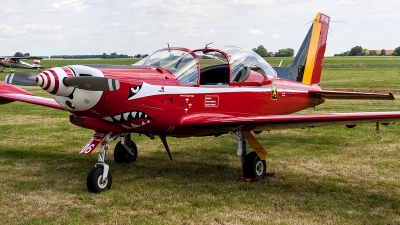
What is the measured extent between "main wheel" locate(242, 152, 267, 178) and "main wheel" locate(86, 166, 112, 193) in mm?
2135

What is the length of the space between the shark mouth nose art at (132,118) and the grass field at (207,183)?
35.0 inches

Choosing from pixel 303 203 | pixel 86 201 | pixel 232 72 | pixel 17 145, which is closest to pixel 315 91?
pixel 232 72

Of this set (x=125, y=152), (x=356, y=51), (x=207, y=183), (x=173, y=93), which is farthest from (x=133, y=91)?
(x=356, y=51)

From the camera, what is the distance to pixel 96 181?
6.14m

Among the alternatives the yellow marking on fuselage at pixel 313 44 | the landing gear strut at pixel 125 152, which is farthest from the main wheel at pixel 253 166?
the yellow marking on fuselage at pixel 313 44

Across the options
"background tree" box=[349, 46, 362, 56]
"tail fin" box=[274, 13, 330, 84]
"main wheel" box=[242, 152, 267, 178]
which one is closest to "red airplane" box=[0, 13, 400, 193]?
"main wheel" box=[242, 152, 267, 178]

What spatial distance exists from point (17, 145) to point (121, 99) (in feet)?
15.8

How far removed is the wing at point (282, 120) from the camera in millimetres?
6125

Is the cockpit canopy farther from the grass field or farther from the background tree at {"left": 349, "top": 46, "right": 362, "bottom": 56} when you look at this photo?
the background tree at {"left": 349, "top": 46, "right": 362, "bottom": 56}

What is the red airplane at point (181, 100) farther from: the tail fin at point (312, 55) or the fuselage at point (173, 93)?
the tail fin at point (312, 55)

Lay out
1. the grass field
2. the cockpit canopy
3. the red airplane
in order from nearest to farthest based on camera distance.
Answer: the grass field → the red airplane → the cockpit canopy

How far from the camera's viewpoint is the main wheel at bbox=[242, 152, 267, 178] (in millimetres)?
7039

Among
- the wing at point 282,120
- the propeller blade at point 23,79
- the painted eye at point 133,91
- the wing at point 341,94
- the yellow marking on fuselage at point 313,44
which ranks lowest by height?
the wing at point 282,120

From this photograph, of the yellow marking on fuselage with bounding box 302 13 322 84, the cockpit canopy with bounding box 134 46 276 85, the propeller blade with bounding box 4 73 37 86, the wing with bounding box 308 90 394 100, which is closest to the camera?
the propeller blade with bounding box 4 73 37 86
